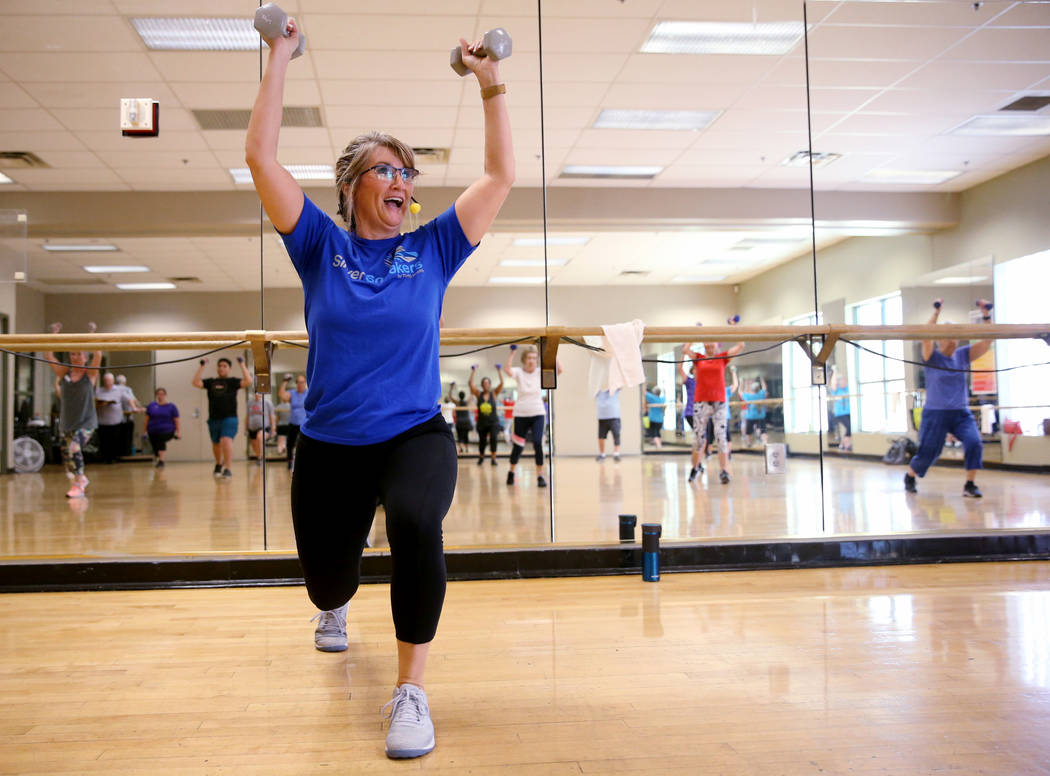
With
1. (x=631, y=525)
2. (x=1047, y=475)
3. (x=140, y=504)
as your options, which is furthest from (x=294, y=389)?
(x=1047, y=475)

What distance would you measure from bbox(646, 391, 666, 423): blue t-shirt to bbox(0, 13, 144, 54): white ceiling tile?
6.70 metres

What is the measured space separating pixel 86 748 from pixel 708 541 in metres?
2.26

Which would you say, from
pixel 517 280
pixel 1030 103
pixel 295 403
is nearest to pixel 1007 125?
pixel 1030 103

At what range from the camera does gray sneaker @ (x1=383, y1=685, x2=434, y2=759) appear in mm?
1365

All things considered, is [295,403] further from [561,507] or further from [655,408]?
[655,408]

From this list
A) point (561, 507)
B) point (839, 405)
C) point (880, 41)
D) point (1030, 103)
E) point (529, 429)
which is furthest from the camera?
point (839, 405)

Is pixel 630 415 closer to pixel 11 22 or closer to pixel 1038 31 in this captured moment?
pixel 1038 31

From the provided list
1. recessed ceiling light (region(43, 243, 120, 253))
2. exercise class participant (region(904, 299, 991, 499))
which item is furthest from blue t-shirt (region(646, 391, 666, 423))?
recessed ceiling light (region(43, 243, 120, 253))

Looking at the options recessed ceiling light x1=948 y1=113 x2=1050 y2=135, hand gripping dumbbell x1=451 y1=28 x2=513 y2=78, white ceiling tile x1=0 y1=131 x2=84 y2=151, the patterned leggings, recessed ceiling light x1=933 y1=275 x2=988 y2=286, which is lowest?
the patterned leggings

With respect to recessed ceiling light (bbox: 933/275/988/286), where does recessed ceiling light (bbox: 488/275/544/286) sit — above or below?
below

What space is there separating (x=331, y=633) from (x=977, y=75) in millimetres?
6648

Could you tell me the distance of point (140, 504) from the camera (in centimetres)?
573

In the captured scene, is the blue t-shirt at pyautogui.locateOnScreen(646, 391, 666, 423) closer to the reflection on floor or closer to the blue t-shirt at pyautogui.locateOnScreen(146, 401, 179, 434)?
the reflection on floor

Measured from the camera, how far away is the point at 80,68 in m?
5.58
